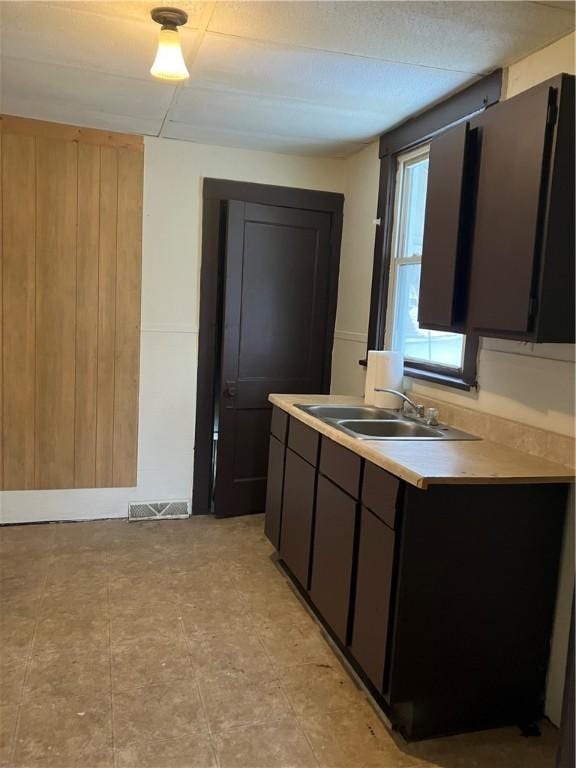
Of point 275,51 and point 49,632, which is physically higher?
point 275,51

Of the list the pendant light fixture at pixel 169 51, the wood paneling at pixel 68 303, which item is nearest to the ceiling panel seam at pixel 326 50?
the pendant light fixture at pixel 169 51

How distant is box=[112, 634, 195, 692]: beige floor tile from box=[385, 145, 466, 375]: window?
5.78 ft

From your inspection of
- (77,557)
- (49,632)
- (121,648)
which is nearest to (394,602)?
(121,648)

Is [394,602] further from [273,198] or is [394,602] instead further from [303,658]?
[273,198]

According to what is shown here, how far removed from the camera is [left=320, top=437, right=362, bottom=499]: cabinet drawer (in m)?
2.38

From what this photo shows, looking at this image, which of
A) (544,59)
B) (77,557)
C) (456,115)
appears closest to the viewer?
(544,59)

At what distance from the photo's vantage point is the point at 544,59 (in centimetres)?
229

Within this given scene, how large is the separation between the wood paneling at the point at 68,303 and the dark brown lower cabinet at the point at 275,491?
1.08 meters

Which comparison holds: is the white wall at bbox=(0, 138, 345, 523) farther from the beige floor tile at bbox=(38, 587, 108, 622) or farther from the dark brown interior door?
the beige floor tile at bbox=(38, 587, 108, 622)

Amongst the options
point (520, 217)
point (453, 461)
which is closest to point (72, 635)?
point (453, 461)

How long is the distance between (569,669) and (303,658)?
48.8 inches

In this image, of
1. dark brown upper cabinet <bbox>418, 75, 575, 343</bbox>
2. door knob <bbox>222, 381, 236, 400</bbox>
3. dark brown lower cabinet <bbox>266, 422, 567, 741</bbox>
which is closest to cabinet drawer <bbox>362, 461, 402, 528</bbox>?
dark brown lower cabinet <bbox>266, 422, 567, 741</bbox>

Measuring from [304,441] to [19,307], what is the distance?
1.94 m

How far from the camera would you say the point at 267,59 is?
251cm
